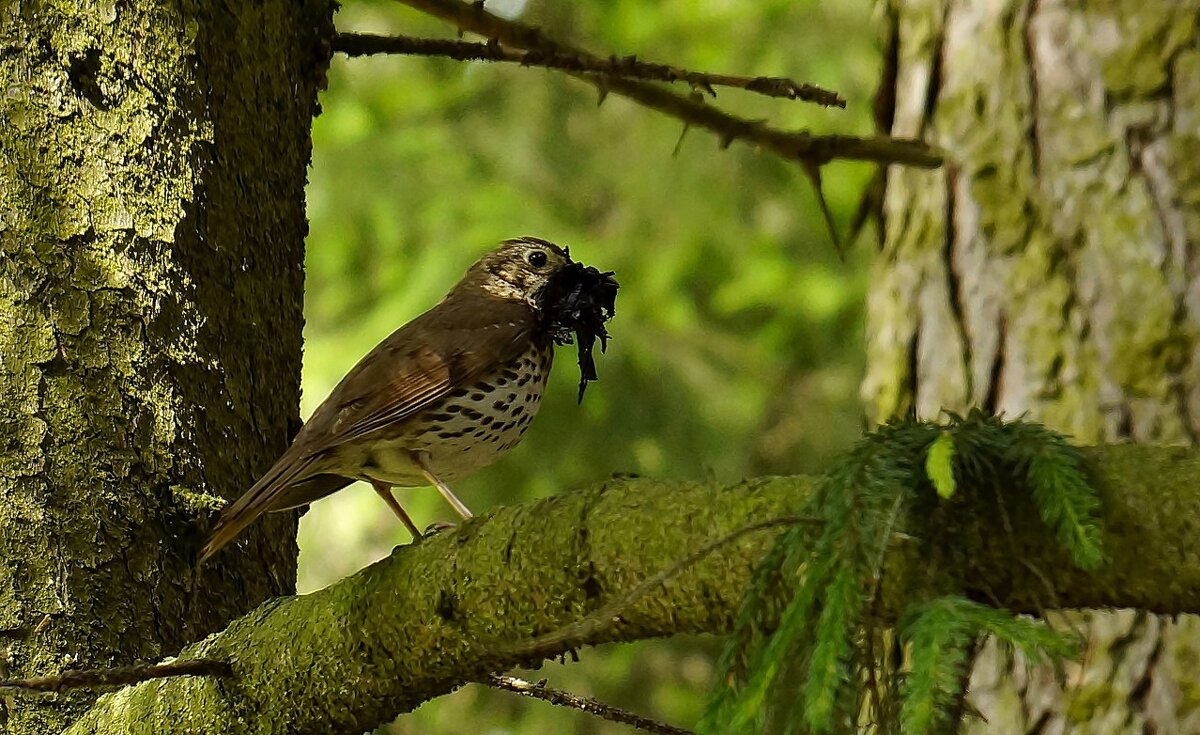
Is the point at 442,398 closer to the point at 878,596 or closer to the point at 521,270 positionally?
the point at 521,270

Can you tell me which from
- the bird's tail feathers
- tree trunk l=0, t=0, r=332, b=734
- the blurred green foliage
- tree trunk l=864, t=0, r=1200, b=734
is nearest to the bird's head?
tree trunk l=864, t=0, r=1200, b=734

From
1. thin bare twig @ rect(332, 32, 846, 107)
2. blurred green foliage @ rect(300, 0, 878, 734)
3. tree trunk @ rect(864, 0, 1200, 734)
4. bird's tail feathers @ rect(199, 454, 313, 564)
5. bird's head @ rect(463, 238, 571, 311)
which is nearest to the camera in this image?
bird's tail feathers @ rect(199, 454, 313, 564)

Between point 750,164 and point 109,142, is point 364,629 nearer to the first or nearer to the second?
point 109,142

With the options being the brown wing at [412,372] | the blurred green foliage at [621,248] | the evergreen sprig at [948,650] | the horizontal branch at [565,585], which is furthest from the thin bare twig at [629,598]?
the blurred green foliage at [621,248]

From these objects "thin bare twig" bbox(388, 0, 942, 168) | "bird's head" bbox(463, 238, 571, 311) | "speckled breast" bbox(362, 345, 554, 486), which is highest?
"thin bare twig" bbox(388, 0, 942, 168)

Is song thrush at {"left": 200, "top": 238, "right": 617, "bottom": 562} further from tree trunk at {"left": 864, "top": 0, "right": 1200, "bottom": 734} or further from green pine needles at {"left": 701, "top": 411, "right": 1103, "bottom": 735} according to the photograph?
green pine needles at {"left": 701, "top": 411, "right": 1103, "bottom": 735}

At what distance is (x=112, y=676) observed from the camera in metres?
2.15

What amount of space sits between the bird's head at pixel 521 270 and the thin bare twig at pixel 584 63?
105 centimetres

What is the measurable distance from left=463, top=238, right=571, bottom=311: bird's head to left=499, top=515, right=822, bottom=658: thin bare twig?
2478mm

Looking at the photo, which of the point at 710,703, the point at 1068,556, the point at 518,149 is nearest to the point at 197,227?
the point at 710,703

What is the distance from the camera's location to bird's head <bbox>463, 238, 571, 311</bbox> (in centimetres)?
433

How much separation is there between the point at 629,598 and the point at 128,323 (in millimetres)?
1371

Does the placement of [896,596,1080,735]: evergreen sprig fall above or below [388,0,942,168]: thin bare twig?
below

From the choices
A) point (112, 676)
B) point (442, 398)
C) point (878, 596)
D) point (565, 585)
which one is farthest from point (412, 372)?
point (878, 596)
